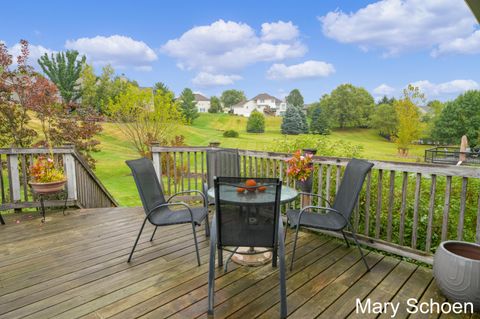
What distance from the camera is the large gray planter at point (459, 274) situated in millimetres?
1896

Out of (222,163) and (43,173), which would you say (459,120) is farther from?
(43,173)

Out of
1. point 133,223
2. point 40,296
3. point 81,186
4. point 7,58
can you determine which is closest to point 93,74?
point 7,58

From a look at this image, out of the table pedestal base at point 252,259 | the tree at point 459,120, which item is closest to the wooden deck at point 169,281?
the table pedestal base at point 252,259

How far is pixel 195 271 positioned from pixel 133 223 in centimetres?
171

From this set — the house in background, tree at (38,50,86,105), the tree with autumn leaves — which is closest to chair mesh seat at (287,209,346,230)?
the tree with autumn leaves

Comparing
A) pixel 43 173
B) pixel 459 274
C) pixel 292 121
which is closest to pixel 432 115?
pixel 292 121

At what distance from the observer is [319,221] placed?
2697mm

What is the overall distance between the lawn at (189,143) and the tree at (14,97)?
3.49m

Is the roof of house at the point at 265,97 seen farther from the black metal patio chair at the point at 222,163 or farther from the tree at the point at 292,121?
the black metal patio chair at the point at 222,163

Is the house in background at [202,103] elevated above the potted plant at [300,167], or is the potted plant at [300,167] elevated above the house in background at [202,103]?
the house in background at [202,103]

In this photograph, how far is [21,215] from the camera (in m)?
4.14

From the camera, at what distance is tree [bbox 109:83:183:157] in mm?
11859

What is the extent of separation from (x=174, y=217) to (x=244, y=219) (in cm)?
108

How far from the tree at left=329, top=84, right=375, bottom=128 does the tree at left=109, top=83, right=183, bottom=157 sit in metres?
32.7
